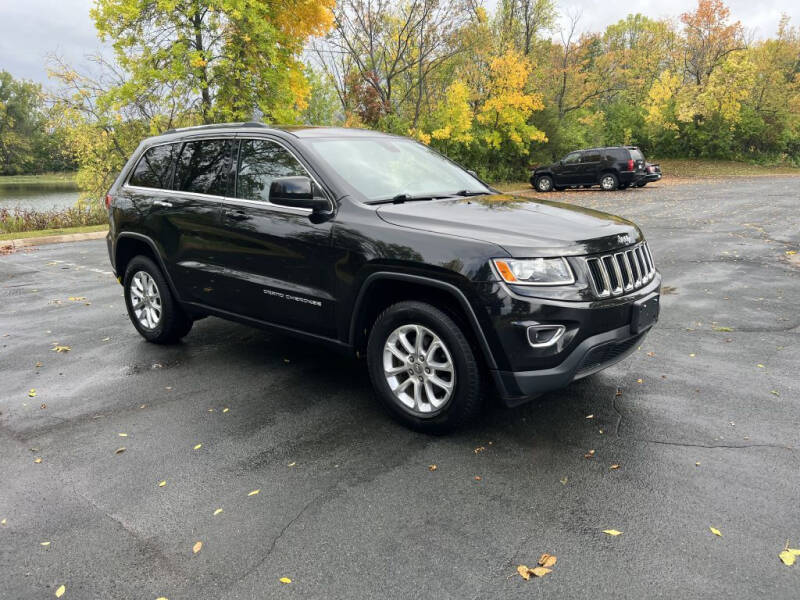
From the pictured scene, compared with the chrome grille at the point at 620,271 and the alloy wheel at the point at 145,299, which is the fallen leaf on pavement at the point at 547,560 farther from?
the alloy wheel at the point at 145,299

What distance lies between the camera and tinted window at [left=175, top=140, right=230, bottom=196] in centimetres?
496

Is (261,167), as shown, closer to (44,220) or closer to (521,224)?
(521,224)

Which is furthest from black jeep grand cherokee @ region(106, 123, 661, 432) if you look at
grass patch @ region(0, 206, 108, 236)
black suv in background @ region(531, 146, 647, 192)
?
black suv in background @ region(531, 146, 647, 192)

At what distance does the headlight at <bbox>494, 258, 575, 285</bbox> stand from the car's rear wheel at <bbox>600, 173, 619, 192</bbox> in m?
24.2

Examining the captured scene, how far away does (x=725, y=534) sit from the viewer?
277 cm

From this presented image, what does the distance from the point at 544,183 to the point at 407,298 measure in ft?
82.1

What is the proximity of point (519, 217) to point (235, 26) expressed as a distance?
1949cm

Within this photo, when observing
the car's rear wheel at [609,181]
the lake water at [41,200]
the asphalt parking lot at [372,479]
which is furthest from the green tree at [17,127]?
the asphalt parking lot at [372,479]

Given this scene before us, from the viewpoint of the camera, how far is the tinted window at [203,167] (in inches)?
195

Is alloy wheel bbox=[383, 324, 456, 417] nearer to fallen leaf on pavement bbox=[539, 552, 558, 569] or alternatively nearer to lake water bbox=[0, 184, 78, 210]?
fallen leaf on pavement bbox=[539, 552, 558, 569]

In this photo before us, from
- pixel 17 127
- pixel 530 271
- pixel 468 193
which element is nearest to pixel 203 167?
pixel 468 193

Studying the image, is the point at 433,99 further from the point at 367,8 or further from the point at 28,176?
the point at 28,176

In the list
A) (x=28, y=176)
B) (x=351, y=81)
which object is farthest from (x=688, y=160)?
(x=28, y=176)

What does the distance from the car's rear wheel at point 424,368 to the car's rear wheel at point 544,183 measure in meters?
25.0
